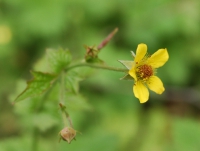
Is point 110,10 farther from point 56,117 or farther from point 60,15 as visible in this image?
point 56,117

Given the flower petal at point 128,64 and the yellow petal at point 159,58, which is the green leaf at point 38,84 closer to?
the flower petal at point 128,64

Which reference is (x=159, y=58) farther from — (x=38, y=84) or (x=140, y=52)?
(x=38, y=84)

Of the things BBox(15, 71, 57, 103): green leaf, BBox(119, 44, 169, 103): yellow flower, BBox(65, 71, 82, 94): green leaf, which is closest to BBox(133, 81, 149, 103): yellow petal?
BBox(119, 44, 169, 103): yellow flower

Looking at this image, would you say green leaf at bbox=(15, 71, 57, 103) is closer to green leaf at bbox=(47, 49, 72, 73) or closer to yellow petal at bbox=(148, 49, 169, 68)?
green leaf at bbox=(47, 49, 72, 73)

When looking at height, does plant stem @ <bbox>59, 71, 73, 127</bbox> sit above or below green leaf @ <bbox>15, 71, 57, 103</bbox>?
below

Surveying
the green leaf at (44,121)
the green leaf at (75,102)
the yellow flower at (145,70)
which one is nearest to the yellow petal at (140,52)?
the yellow flower at (145,70)

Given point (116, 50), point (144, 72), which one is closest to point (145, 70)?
point (144, 72)
